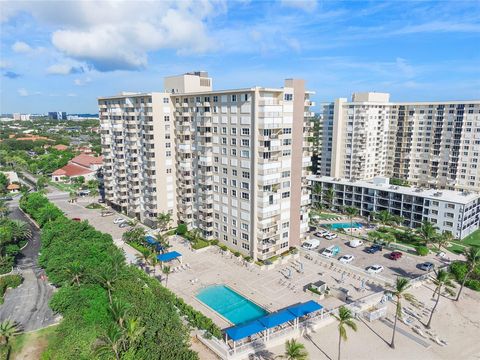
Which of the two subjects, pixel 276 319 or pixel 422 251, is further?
pixel 422 251

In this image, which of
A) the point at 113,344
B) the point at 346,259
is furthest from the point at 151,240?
the point at 346,259

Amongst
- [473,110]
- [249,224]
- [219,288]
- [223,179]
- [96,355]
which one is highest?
[473,110]


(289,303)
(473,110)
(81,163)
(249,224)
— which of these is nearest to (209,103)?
(249,224)

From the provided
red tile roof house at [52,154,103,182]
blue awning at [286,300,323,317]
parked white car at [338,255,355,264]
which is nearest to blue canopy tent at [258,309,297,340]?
blue awning at [286,300,323,317]

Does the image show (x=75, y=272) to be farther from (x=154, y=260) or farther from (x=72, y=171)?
(x=72, y=171)

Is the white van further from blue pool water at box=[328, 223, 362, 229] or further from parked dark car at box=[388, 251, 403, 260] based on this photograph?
blue pool water at box=[328, 223, 362, 229]

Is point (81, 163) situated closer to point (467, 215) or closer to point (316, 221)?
point (316, 221)
